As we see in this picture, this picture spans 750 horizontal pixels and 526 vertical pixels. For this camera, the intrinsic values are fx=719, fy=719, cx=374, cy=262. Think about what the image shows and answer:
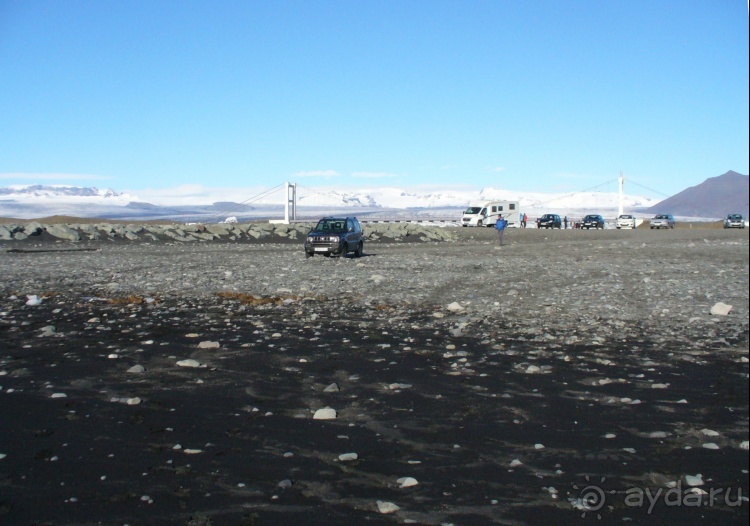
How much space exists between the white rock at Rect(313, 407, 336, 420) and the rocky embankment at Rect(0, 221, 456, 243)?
42.4 meters

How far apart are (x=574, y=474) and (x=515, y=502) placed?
575 mm

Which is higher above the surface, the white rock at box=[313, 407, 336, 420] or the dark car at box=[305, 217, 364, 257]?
the dark car at box=[305, 217, 364, 257]

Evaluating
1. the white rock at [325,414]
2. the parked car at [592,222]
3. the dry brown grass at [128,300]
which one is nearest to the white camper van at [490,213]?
the parked car at [592,222]

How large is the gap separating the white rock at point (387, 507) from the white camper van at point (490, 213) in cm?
6874

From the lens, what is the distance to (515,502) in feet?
14.1

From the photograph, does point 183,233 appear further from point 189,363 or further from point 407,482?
point 407,482

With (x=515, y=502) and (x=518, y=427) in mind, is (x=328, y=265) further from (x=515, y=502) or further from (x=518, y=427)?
(x=515, y=502)

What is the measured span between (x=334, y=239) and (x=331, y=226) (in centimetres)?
202

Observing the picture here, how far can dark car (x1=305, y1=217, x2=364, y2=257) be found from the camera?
28.4m

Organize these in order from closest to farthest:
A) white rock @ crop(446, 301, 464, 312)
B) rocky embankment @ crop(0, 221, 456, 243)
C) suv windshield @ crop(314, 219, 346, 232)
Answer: white rock @ crop(446, 301, 464, 312) → suv windshield @ crop(314, 219, 346, 232) → rocky embankment @ crop(0, 221, 456, 243)

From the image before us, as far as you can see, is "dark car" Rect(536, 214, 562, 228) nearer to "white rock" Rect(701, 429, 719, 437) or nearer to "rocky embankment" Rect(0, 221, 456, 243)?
"rocky embankment" Rect(0, 221, 456, 243)

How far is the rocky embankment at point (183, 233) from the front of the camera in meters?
46.1

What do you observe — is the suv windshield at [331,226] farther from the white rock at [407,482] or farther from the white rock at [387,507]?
the white rock at [387,507]

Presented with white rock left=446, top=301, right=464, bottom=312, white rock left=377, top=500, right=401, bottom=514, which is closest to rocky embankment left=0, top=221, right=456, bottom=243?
white rock left=446, top=301, right=464, bottom=312
